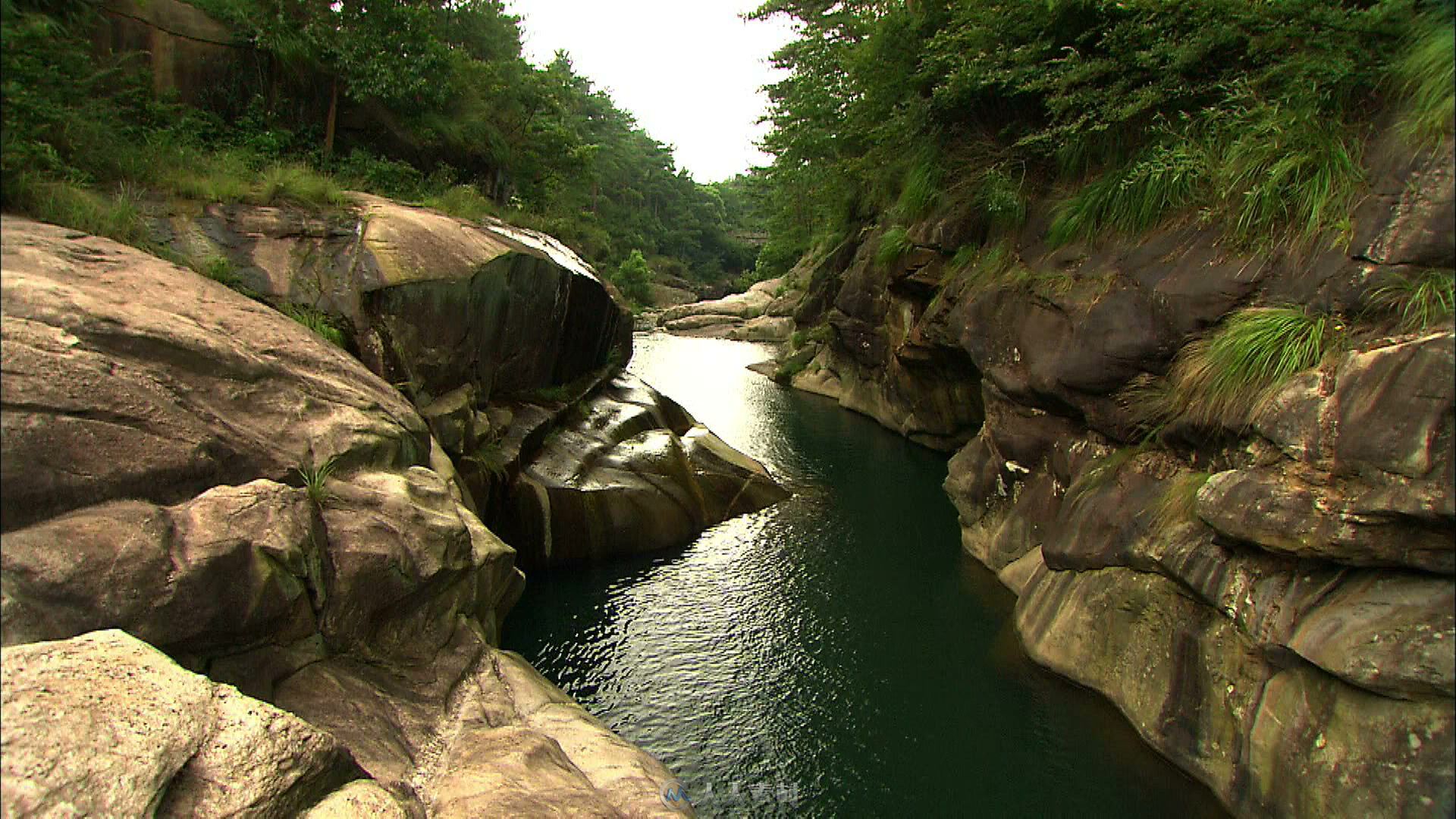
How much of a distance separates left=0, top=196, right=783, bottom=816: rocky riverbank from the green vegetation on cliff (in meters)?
8.29

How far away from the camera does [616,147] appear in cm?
5859

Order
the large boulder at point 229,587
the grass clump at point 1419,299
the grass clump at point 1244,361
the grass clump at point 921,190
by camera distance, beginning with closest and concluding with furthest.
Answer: the large boulder at point 229,587 < the grass clump at point 1419,299 < the grass clump at point 1244,361 < the grass clump at point 921,190

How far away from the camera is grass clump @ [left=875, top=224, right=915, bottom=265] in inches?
613

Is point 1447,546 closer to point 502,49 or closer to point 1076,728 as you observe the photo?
point 1076,728

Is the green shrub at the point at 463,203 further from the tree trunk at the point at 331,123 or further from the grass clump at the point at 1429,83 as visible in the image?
the grass clump at the point at 1429,83

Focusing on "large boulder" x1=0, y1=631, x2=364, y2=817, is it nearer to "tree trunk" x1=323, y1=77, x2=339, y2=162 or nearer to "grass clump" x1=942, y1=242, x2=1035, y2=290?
"grass clump" x1=942, y1=242, x2=1035, y2=290

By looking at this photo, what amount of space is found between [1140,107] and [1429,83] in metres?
2.97

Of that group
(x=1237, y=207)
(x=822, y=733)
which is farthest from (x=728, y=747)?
(x=1237, y=207)

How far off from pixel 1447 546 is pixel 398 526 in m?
7.83

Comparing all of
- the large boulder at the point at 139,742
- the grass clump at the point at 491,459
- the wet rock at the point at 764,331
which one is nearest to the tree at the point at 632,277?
the wet rock at the point at 764,331

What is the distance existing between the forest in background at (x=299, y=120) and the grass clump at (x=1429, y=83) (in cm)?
1044

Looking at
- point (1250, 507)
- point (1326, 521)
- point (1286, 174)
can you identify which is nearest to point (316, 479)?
point (1250, 507)

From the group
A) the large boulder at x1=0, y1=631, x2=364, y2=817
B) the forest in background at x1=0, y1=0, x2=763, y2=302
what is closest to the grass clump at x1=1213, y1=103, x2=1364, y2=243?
the large boulder at x1=0, y1=631, x2=364, y2=817

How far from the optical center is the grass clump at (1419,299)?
5.33m
